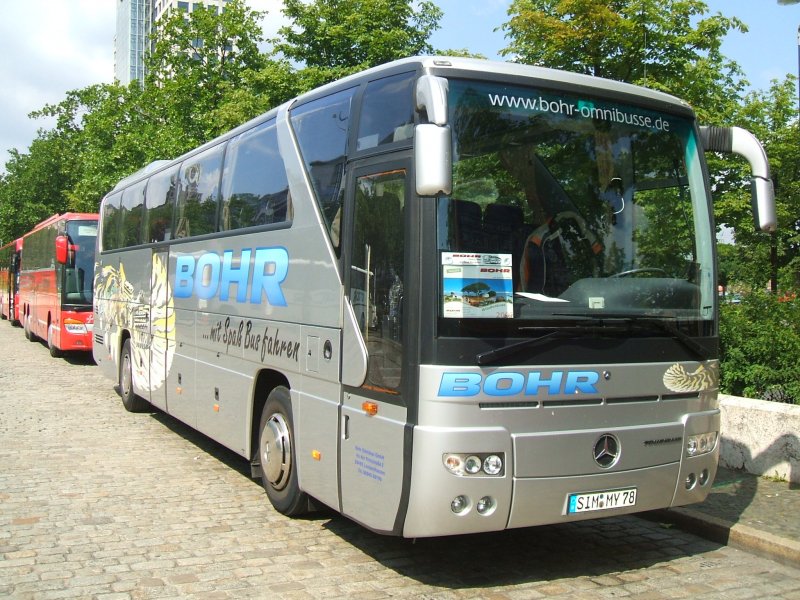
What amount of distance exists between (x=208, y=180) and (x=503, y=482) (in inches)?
226

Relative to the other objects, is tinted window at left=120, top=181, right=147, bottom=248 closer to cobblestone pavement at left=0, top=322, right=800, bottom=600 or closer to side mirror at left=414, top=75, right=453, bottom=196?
cobblestone pavement at left=0, top=322, right=800, bottom=600

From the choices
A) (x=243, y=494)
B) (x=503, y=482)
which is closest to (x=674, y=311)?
(x=503, y=482)

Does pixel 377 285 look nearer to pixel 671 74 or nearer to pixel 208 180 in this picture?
pixel 208 180

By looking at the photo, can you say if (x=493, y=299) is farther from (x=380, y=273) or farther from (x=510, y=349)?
(x=380, y=273)

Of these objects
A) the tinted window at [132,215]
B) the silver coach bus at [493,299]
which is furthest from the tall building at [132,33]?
the silver coach bus at [493,299]

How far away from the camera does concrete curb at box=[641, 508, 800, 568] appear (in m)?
6.25

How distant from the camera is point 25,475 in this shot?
340 inches

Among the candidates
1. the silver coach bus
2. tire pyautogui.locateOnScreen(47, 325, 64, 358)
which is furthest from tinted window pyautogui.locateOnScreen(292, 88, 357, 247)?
tire pyautogui.locateOnScreen(47, 325, 64, 358)

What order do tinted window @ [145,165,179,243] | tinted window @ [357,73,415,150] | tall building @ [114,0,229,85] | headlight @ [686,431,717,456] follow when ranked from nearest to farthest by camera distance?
1. tinted window @ [357,73,415,150]
2. headlight @ [686,431,717,456]
3. tinted window @ [145,165,179,243]
4. tall building @ [114,0,229,85]

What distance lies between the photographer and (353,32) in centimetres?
2889

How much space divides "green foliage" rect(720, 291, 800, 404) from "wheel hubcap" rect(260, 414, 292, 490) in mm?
5013

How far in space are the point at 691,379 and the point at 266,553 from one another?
328 centimetres

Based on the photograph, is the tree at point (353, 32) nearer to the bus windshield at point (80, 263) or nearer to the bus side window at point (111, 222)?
the bus windshield at point (80, 263)

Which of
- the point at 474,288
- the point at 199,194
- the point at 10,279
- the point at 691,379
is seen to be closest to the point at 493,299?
the point at 474,288
